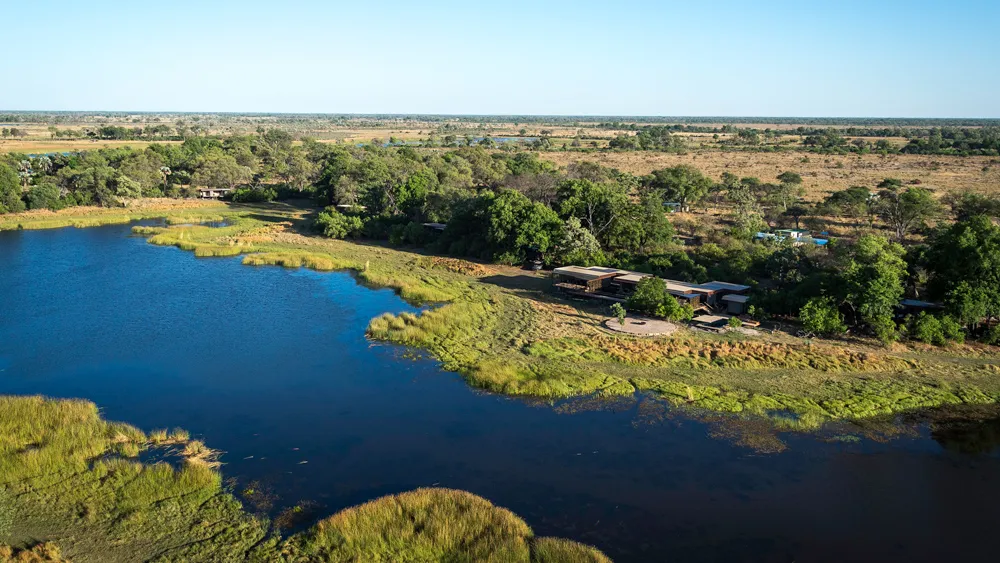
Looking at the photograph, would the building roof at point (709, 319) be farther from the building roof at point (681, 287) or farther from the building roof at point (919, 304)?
the building roof at point (919, 304)

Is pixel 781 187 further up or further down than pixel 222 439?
further up

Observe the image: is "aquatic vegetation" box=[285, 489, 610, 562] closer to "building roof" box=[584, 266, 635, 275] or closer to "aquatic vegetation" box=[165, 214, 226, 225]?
"building roof" box=[584, 266, 635, 275]

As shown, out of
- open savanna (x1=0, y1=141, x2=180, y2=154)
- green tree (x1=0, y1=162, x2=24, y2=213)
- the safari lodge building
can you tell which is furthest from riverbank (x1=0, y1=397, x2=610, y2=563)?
open savanna (x1=0, y1=141, x2=180, y2=154)

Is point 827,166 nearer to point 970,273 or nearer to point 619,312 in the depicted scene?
point 970,273

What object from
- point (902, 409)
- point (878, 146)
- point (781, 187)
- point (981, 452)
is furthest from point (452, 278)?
point (878, 146)

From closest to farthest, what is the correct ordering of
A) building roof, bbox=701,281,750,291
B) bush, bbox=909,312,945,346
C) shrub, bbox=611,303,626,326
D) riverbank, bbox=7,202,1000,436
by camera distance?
1. riverbank, bbox=7,202,1000,436
2. bush, bbox=909,312,945,346
3. shrub, bbox=611,303,626,326
4. building roof, bbox=701,281,750,291

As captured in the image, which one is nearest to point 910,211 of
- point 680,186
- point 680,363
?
point 680,186

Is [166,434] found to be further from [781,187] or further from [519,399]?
[781,187]
